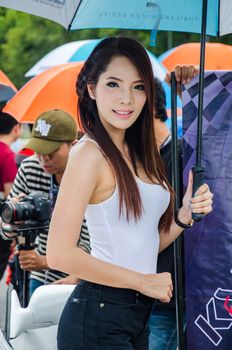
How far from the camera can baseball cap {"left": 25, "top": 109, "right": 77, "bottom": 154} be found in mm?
4402

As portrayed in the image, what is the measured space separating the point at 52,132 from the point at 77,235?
199 cm

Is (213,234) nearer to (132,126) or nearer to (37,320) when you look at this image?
(132,126)

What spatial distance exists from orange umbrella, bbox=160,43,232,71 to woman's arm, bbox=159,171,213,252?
393 cm

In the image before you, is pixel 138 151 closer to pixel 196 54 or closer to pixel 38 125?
pixel 38 125

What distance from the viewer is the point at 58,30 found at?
23500mm

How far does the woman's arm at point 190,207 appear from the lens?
2.71m

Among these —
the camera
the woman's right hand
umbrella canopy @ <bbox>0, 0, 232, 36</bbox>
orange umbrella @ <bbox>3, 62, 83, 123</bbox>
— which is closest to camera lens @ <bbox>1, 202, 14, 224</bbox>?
the camera

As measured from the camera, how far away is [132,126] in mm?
2887

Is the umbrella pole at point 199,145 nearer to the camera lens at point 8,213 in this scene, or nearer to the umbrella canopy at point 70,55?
the camera lens at point 8,213

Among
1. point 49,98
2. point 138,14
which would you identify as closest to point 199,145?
point 138,14

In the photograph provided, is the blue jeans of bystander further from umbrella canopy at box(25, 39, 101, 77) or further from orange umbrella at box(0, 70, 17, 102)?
umbrella canopy at box(25, 39, 101, 77)

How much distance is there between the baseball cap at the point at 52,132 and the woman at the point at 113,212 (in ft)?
5.26

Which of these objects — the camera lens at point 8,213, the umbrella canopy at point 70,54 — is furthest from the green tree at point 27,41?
the camera lens at point 8,213

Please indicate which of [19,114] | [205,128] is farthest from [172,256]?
[19,114]
